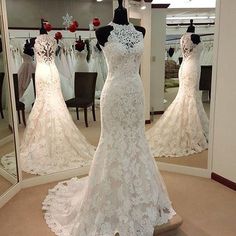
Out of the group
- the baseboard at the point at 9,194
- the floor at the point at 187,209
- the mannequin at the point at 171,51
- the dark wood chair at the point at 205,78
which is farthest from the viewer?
the mannequin at the point at 171,51

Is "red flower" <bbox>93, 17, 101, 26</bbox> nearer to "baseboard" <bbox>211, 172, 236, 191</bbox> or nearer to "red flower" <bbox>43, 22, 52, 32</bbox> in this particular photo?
"red flower" <bbox>43, 22, 52, 32</bbox>

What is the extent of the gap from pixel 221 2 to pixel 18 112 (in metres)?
2.11

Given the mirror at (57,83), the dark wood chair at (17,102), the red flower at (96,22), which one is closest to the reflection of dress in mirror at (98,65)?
the mirror at (57,83)

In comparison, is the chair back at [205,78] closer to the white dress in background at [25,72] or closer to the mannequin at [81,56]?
the mannequin at [81,56]

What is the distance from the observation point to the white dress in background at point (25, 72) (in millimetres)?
2586

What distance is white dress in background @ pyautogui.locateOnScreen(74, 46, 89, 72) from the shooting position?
2.77 meters

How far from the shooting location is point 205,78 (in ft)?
8.97

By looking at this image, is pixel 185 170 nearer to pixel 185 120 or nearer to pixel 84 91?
pixel 185 120

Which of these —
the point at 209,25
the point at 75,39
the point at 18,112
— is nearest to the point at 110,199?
the point at 18,112

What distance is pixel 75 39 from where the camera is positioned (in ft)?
8.98

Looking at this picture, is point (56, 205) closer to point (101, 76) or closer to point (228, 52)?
point (101, 76)

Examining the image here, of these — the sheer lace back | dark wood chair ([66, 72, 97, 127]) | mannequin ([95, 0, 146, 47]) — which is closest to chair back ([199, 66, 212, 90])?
dark wood chair ([66, 72, 97, 127])

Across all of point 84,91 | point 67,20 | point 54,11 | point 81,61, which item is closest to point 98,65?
point 81,61

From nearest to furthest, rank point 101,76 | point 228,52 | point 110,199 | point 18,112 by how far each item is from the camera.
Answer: point 110,199 → point 228,52 → point 18,112 → point 101,76
